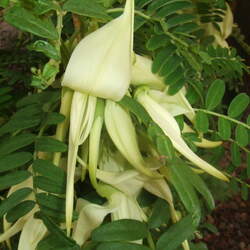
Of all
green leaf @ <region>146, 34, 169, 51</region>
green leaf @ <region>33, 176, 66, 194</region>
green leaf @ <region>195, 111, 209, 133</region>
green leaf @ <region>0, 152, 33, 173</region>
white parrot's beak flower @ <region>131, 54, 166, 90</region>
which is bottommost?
green leaf @ <region>33, 176, 66, 194</region>

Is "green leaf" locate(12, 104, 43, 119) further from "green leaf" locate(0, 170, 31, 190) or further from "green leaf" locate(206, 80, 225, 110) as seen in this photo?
"green leaf" locate(206, 80, 225, 110)

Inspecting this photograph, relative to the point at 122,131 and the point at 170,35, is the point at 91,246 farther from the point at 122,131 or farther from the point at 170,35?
the point at 170,35

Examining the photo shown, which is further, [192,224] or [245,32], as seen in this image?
[245,32]

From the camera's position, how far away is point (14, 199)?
506 millimetres

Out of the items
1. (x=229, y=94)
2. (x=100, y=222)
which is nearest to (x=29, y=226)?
(x=100, y=222)

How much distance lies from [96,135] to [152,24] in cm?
17

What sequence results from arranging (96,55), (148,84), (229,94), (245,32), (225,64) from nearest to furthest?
(96,55) < (148,84) < (225,64) < (229,94) < (245,32)

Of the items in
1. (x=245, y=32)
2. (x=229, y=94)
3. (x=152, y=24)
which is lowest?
(x=229, y=94)

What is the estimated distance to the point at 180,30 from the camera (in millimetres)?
580

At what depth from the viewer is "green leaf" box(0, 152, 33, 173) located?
51 centimetres

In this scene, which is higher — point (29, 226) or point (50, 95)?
point (50, 95)

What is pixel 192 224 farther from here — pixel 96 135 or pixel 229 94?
pixel 229 94

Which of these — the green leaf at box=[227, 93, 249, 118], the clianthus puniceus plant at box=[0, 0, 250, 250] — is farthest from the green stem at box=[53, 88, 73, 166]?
the green leaf at box=[227, 93, 249, 118]

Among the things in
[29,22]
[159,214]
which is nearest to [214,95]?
[159,214]
